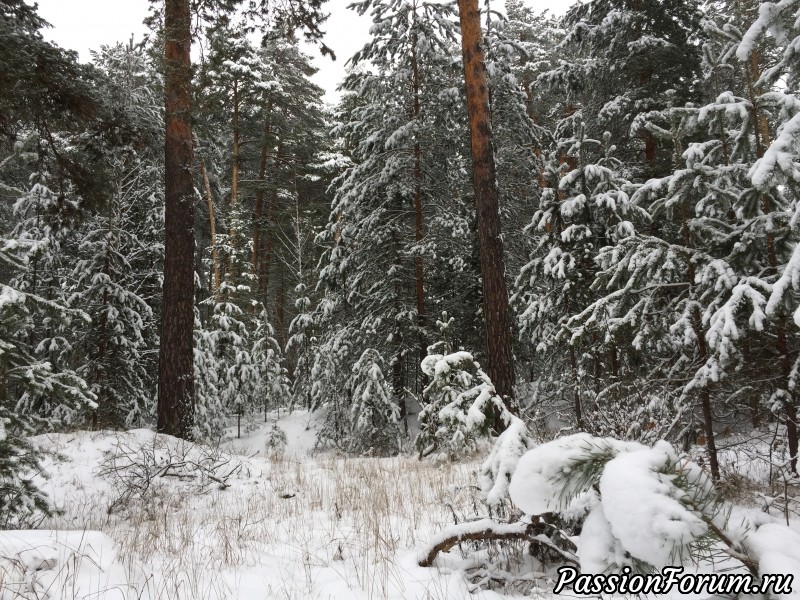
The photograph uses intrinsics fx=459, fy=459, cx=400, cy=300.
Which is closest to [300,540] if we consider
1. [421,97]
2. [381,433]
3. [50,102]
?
[50,102]

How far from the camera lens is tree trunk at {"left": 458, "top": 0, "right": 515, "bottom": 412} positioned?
809 cm

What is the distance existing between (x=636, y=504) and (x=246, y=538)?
339 centimetres

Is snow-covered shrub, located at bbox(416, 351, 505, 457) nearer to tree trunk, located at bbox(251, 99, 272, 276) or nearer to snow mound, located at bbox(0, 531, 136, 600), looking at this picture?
snow mound, located at bbox(0, 531, 136, 600)

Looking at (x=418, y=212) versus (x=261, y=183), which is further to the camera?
(x=261, y=183)

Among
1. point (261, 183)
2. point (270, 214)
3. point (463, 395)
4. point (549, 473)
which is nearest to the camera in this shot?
point (549, 473)

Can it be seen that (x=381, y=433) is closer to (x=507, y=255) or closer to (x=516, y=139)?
(x=507, y=255)

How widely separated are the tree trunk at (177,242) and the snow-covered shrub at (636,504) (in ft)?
25.8

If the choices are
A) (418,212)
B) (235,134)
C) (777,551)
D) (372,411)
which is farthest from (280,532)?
(235,134)

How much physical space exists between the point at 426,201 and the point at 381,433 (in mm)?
6191

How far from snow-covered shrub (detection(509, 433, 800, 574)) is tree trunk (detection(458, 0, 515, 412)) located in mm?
6621

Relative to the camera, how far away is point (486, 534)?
2.49 m

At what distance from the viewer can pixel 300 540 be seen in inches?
141

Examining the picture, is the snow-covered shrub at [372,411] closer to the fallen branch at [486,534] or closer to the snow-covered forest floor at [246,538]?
the snow-covered forest floor at [246,538]

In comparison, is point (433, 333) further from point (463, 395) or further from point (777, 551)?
point (777, 551)
